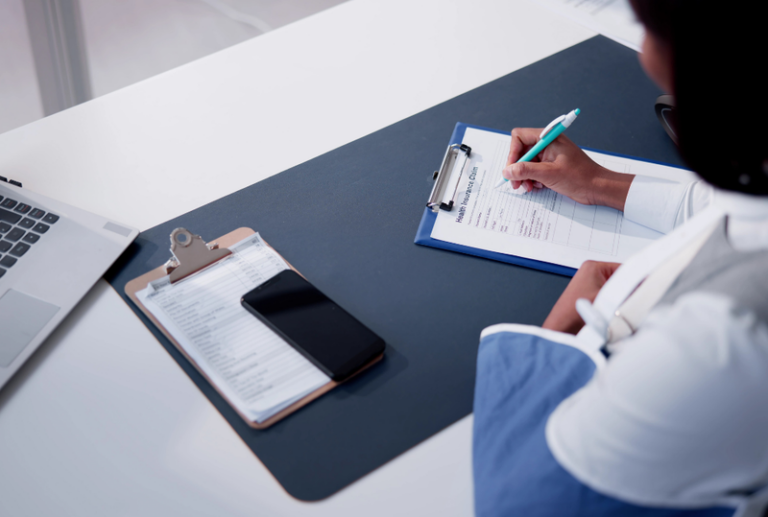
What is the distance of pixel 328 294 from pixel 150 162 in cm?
45

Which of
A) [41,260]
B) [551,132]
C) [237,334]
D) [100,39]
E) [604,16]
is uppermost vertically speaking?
[100,39]

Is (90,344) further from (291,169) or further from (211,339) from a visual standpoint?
A: (291,169)

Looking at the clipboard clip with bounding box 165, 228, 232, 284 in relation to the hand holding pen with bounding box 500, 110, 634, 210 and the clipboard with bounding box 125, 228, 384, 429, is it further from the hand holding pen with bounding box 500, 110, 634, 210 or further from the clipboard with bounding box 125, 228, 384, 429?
the hand holding pen with bounding box 500, 110, 634, 210

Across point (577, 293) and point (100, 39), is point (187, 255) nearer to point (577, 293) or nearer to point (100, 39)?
point (577, 293)

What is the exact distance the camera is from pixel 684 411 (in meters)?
0.46

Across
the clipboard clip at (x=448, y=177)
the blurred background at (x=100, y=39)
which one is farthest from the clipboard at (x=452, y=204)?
the blurred background at (x=100, y=39)

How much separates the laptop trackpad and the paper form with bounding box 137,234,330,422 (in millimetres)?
127

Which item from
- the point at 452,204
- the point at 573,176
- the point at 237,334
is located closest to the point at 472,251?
the point at 452,204

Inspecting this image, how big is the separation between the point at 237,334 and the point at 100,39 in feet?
7.46

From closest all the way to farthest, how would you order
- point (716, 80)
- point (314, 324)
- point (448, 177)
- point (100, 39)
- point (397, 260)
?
point (716, 80) → point (314, 324) → point (397, 260) → point (448, 177) → point (100, 39)

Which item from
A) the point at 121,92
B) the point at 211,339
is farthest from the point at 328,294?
the point at 121,92

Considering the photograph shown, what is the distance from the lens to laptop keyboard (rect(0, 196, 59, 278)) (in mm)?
823

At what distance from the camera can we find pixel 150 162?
3.38 feet

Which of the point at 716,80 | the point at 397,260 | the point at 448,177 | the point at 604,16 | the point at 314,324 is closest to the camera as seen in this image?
the point at 716,80
